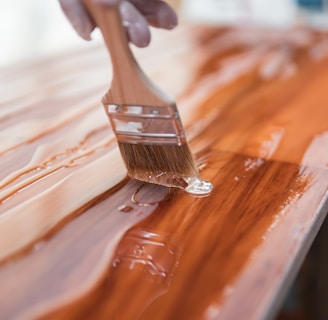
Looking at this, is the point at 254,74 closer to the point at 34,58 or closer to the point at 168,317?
the point at 34,58

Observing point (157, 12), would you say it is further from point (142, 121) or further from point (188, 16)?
point (188, 16)

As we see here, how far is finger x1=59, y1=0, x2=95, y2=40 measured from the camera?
2.27 ft

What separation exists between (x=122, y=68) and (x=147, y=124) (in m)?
0.08

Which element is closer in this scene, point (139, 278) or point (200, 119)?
point (139, 278)

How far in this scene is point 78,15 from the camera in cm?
70

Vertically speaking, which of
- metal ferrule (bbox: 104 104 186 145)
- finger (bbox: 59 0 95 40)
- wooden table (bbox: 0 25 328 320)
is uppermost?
finger (bbox: 59 0 95 40)

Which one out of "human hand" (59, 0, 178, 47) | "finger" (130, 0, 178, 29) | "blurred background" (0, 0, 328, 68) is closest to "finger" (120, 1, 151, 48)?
"human hand" (59, 0, 178, 47)

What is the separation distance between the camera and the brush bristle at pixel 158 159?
0.70 meters

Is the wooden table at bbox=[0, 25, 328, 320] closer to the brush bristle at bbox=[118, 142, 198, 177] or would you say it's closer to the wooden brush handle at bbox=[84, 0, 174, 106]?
the brush bristle at bbox=[118, 142, 198, 177]

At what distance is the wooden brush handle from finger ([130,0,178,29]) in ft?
0.48

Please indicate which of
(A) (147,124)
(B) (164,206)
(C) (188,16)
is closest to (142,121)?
(A) (147,124)

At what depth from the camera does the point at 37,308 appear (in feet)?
1.65

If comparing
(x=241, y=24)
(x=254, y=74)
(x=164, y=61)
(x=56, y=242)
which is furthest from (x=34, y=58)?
(x=56, y=242)

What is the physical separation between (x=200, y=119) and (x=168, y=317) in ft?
1.76
